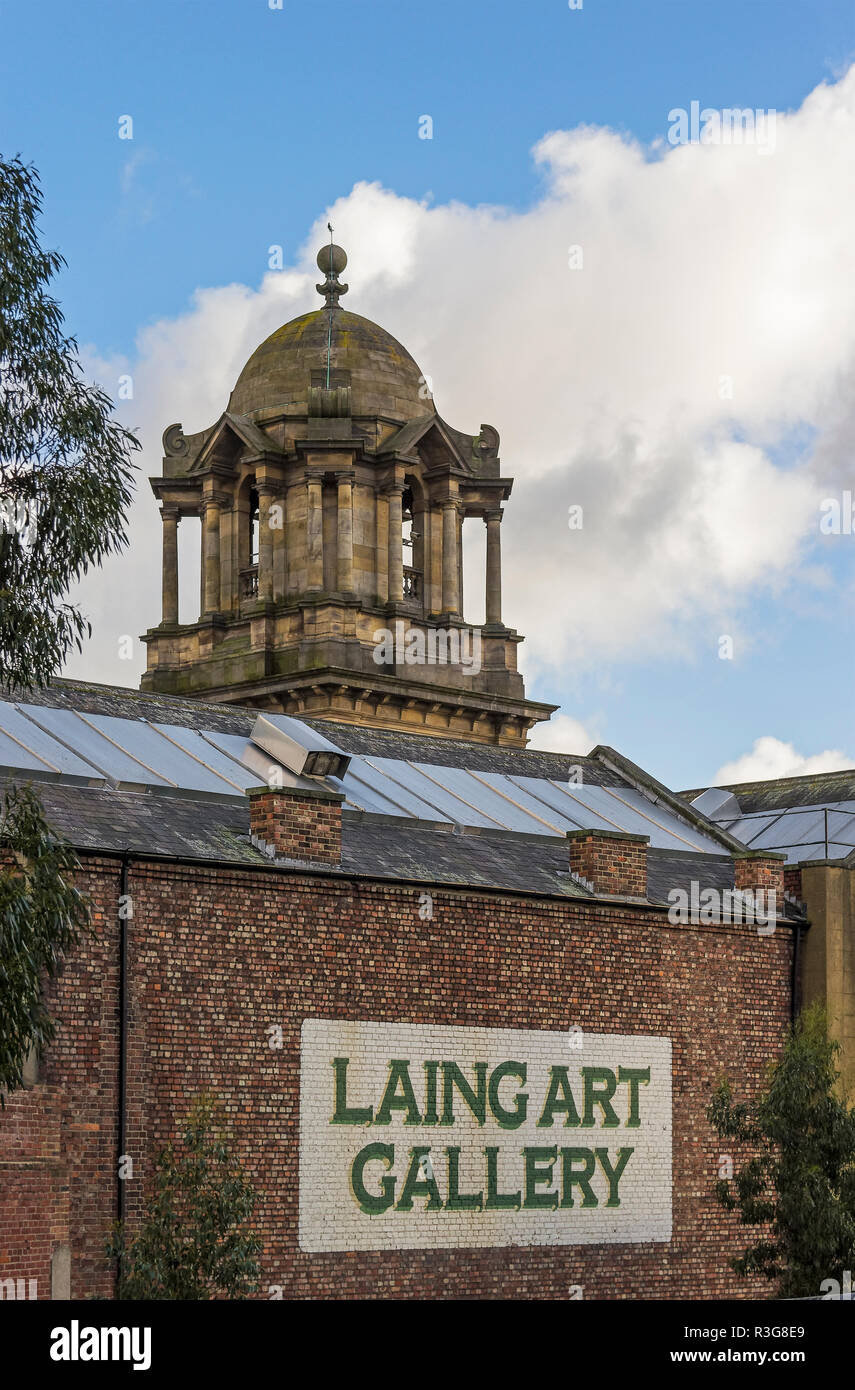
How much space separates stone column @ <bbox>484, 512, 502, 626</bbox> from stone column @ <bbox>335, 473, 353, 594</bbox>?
5558 millimetres

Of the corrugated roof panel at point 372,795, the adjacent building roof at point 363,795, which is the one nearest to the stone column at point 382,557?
the adjacent building roof at point 363,795

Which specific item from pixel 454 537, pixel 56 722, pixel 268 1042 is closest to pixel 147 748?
pixel 56 722

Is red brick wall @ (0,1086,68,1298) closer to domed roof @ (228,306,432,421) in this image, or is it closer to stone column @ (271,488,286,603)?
stone column @ (271,488,286,603)

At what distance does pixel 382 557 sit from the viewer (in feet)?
177

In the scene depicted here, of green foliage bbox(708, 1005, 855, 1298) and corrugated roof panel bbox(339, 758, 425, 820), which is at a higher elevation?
corrugated roof panel bbox(339, 758, 425, 820)

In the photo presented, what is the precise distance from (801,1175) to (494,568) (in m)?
33.9

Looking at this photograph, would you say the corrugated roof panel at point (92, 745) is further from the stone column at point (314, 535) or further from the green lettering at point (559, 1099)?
the stone column at point (314, 535)

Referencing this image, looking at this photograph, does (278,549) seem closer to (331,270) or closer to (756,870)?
(331,270)

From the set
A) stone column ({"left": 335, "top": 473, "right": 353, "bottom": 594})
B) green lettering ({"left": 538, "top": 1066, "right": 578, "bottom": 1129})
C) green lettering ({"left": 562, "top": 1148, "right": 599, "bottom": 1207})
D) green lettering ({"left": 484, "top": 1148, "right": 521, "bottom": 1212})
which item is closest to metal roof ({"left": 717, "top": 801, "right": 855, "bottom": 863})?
green lettering ({"left": 538, "top": 1066, "right": 578, "bottom": 1129})

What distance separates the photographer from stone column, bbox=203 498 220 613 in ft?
182

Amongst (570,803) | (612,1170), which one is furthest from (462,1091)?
(570,803)

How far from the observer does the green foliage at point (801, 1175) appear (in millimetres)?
25516
